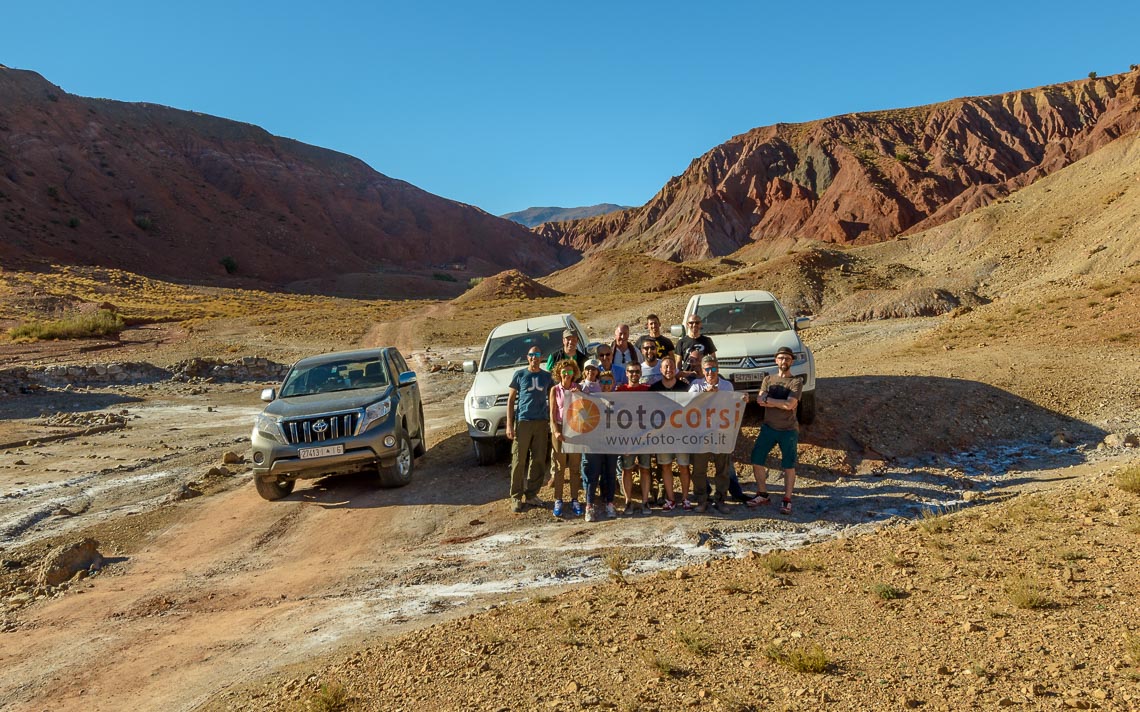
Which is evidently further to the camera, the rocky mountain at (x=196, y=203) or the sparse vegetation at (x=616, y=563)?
the rocky mountain at (x=196, y=203)

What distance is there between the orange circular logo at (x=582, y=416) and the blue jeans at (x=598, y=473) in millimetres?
300

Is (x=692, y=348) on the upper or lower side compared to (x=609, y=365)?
upper

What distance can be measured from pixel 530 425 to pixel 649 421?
1.36m

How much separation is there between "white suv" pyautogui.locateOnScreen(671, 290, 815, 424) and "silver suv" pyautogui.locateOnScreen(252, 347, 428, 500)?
4024mm

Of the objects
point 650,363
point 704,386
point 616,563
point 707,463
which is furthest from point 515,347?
point 616,563

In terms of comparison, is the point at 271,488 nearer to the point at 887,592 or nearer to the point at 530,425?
the point at 530,425

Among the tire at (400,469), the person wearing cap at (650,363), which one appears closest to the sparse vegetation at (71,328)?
the tire at (400,469)

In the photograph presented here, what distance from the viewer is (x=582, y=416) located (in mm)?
8695

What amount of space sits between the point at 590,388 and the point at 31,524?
743cm

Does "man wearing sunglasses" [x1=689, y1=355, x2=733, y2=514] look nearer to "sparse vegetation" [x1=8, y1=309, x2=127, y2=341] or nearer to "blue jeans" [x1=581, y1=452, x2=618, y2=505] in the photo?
"blue jeans" [x1=581, y1=452, x2=618, y2=505]

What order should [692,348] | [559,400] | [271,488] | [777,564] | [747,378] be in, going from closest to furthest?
[777,564] → [559,400] → [692,348] → [271,488] → [747,378]

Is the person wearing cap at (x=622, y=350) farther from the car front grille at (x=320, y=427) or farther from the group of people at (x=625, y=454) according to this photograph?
the car front grille at (x=320, y=427)

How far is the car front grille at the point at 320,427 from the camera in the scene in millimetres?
9703

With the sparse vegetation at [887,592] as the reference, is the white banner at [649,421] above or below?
above
